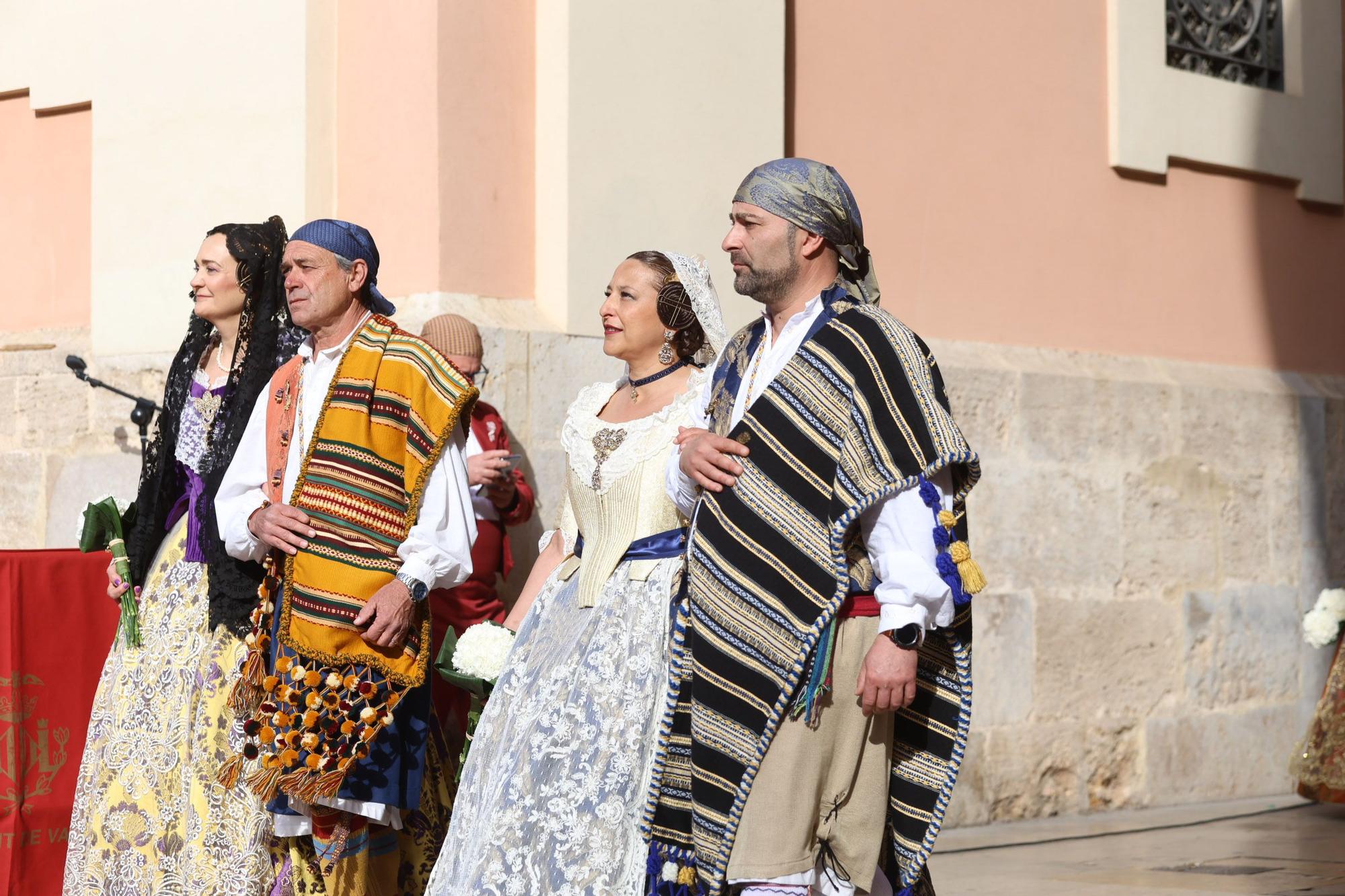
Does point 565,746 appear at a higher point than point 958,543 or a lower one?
lower

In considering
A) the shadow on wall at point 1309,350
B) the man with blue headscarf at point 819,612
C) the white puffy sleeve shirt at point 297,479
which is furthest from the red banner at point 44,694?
the shadow on wall at point 1309,350

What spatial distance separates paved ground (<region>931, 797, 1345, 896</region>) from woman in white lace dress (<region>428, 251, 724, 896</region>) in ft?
7.06

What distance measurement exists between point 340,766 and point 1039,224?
466 centimetres

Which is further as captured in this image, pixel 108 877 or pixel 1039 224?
pixel 1039 224

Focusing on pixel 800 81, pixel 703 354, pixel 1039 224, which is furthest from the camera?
pixel 1039 224

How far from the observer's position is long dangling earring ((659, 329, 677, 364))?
472 cm

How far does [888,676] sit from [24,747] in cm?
294

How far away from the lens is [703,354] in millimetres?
4801

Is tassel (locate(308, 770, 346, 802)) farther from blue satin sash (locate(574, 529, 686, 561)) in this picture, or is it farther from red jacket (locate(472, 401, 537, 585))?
red jacket (locate(472, 401, 537, 585))

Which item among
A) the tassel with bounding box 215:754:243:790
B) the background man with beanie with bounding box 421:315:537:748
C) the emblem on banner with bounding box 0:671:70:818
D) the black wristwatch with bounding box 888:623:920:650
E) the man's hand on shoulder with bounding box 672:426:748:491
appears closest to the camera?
the black wristwatch with bounding box 888:623:920:650

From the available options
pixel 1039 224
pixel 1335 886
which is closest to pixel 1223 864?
pixel 1335 886

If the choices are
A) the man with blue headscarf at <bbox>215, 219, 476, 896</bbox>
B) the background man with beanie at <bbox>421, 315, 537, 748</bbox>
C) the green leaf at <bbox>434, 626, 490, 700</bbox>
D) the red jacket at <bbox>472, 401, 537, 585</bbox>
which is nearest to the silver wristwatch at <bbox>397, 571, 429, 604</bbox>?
the man with blue headscarf at <bbox>215, 219, 476, 896</bbox>

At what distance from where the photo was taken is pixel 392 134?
6.21 meters

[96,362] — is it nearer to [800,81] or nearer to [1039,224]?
[800,81]
